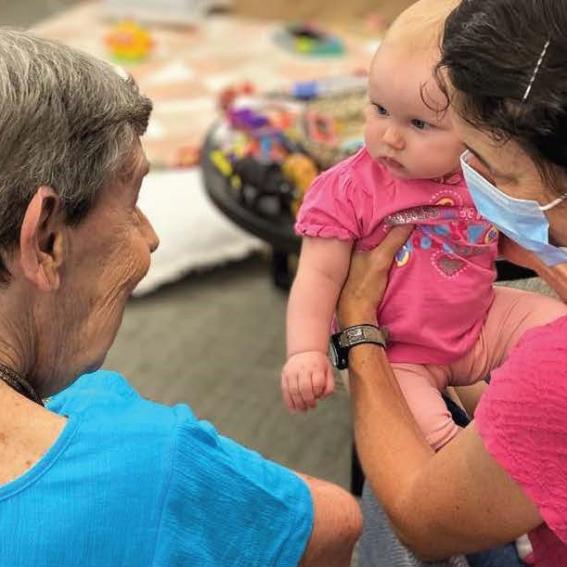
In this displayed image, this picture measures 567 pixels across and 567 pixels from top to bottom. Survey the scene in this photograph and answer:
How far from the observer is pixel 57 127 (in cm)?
97

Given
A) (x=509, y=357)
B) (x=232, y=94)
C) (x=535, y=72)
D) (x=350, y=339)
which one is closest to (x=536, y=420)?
(x=509, y=357)

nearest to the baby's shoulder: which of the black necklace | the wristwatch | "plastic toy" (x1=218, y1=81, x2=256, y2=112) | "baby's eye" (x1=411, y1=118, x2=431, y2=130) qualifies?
"baby's eye" (x1=411, y1=118, x2=431, y2=130)

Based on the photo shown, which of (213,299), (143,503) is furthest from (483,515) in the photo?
(213,299)

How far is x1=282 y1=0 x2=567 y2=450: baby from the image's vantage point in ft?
4.61

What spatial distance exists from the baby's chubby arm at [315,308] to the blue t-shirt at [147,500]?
14.2 inches

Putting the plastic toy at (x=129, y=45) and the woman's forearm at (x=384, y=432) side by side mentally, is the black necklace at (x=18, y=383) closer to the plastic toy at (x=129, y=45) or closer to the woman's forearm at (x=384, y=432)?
the woman's forearm at (x=384, y=432)

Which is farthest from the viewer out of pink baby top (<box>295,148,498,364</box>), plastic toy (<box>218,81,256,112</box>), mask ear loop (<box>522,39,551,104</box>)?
plastic toy (<box>218,81,256,112</box>)

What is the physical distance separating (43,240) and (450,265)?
0.70m

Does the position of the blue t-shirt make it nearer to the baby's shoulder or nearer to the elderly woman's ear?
the elderly woman's ear

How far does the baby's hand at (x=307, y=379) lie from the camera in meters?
1.43

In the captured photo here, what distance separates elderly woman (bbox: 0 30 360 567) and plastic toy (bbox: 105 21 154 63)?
130 inches

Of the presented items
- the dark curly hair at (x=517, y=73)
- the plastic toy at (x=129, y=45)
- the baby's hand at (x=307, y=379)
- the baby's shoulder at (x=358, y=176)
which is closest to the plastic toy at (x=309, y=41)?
the plastic toy at (x=129, y=45)

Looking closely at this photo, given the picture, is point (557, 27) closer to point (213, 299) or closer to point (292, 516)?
point (292, 516)

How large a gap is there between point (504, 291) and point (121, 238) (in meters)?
0.72
